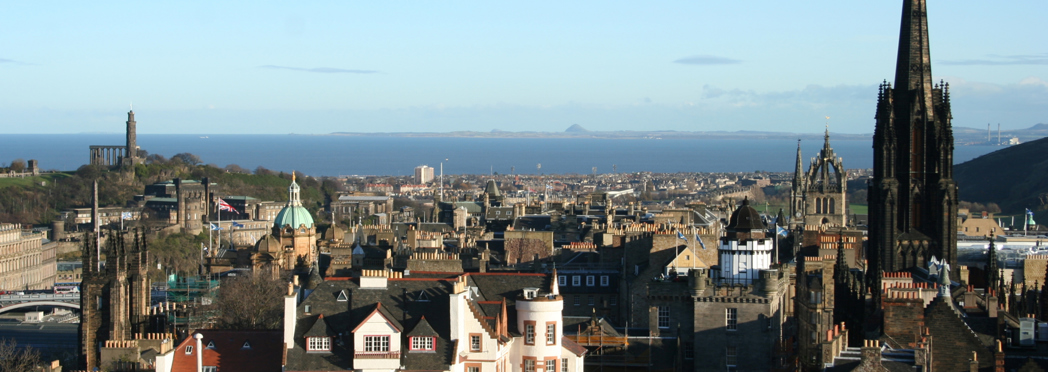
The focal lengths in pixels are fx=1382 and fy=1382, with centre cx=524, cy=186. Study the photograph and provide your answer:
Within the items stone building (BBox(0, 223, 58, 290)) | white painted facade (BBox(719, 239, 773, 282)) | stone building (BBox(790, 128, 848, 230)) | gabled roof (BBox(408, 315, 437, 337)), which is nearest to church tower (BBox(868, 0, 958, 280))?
white painted facade (BBox(719, 239, 773, 282))

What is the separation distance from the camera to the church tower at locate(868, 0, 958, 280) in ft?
209

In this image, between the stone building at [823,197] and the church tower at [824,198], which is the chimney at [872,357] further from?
the church tower at [824,198]

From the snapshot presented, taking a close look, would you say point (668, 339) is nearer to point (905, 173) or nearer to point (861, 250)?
point (905, 173)

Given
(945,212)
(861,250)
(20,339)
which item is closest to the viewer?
(945,212)

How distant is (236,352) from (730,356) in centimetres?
1579

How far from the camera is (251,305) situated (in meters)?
58.3

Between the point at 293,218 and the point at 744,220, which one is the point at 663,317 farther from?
the point at 293,218

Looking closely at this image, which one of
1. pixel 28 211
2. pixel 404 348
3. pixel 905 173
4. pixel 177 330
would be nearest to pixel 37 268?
pixel 28 211

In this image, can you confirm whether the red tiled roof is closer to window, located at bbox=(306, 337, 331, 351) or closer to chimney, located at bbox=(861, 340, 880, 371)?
window, located at bbox=(306, 337, 331, 351)

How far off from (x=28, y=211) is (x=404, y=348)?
6092 inches

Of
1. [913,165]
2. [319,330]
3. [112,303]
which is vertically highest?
[913,165]

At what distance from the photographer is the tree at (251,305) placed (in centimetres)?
5494

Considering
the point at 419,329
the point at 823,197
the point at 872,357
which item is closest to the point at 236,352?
the point at 419,329

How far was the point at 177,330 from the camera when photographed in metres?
55.2
